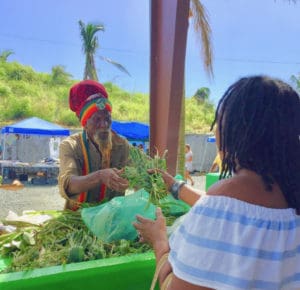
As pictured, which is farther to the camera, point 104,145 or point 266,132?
point 104,145

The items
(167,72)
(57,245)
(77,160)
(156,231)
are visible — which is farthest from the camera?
(167,72)

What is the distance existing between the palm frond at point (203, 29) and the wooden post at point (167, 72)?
3.48m

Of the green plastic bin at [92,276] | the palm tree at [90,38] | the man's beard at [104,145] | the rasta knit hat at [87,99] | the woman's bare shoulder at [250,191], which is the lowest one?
the green plastic bin at [92,276]

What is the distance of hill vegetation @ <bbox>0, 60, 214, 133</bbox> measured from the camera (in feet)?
79.9

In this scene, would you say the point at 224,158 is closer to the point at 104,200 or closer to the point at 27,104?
the point at 104,200

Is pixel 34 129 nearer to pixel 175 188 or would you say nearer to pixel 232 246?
pixel 175 188

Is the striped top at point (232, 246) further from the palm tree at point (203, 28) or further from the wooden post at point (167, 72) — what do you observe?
the palm tree at point (203, 28)

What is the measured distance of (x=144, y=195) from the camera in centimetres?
176

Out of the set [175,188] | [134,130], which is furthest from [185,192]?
[134,130]

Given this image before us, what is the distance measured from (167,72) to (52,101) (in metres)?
25.6

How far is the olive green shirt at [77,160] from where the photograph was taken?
84.7 inches

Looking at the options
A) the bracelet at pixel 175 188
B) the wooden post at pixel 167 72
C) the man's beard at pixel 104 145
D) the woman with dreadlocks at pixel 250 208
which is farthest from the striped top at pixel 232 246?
the wooden post at pixel 167 72

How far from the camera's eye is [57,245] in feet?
5.30

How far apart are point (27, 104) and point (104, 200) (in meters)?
24.3
